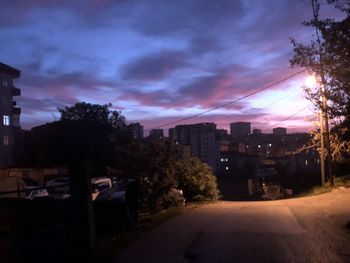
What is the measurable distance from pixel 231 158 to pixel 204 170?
65122 millimetres

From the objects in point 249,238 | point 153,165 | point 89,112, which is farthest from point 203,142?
point 249,238

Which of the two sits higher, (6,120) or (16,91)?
(16,91)

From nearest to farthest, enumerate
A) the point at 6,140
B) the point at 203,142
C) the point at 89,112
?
the point at 89,112 < the point at 6,140 < the point at 203,142

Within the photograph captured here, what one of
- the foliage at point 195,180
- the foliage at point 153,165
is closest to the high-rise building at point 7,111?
the foliage at point 195,180

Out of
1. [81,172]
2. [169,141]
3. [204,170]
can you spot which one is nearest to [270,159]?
[204,170]

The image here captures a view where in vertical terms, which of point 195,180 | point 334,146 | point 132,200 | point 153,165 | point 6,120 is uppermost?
point 6,120

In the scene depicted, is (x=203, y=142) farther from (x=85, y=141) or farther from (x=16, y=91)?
(x=85, y=141)

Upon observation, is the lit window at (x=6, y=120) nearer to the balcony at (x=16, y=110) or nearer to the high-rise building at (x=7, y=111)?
the high-rise building at (x=7, y=111)

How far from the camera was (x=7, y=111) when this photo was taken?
7950 centimetres

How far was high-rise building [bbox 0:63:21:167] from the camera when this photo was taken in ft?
250

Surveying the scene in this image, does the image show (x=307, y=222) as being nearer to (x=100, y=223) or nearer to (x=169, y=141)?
(x=100, y=223)

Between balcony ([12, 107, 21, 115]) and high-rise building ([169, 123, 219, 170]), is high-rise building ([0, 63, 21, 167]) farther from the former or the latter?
high-rise building ([169, 123, 219, 170])

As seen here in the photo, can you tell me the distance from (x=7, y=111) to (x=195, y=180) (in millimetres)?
55468

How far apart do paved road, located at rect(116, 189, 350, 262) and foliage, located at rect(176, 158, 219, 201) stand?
10.3m
